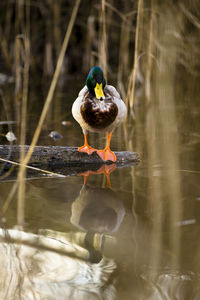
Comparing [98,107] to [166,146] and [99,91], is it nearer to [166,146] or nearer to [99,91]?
[99,91]

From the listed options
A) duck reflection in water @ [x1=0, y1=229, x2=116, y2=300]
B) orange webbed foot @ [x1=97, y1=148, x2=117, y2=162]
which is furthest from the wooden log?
duck reflection in water @ [x1=0, y1=229, x2=116, y2=300]

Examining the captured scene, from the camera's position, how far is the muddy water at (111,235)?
1.52 metres

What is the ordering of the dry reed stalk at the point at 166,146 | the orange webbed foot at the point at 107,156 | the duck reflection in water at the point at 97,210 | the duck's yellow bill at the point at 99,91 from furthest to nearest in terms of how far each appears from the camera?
the orange webbed foot at the point at 107,156 < the duck's yellow bill at the point at 99,91 < the duck reflection in water at the point at 97,210 < the dry reed stalk at the point at 166,146

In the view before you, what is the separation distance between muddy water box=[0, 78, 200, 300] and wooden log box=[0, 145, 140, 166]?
0.13 meters

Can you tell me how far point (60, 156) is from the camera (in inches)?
113

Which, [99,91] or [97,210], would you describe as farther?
[99,91]

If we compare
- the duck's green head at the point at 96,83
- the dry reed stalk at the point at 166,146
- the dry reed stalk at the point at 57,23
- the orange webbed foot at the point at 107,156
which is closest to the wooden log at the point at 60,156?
the orange webbed foot at the point at 107,156

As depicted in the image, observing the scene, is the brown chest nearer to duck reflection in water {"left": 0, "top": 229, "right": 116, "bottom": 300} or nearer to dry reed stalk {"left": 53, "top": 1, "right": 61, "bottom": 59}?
duck reflection in water {"left": 0, "top": 229, "right": 116, "bottom": 300}

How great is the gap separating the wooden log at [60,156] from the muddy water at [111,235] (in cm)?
13

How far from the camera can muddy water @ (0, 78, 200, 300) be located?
152cm

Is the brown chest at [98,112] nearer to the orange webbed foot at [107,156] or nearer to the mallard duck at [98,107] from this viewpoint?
the mallard duck at [98,107]

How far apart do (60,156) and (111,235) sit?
1.04 metres

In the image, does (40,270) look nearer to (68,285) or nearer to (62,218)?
(68,285)

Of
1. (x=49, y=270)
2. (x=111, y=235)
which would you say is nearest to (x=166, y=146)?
(x=111, y=235)
